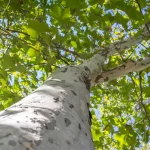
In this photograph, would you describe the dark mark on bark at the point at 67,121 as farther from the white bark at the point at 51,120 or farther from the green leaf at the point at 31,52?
the green leaf at the point at 31,52

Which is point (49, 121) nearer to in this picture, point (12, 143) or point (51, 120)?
point (51, 120)

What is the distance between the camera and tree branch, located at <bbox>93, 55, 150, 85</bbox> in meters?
1.89

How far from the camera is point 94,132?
2727 millimetres

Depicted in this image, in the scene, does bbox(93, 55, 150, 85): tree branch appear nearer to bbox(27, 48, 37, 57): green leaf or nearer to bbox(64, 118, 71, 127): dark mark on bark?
bbox(27, 48, 37, 57): green leaf

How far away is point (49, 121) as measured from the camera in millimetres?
772

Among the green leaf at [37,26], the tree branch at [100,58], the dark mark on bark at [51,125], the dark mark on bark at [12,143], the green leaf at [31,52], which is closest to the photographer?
the dark mark on bark at [12,143]

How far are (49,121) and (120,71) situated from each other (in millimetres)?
1317

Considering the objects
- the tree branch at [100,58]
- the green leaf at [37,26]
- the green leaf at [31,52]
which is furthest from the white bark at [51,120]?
the green leaf at [31,52]

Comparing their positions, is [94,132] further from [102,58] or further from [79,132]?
[79,132]

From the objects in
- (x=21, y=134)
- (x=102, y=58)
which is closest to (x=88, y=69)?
(x=102, y=58)

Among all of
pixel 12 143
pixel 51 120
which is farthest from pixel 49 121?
pixel 12 143

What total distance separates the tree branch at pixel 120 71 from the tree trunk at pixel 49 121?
665 millimetres

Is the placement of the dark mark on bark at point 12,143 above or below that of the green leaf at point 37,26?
below

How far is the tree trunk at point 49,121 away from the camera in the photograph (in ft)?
2.01
